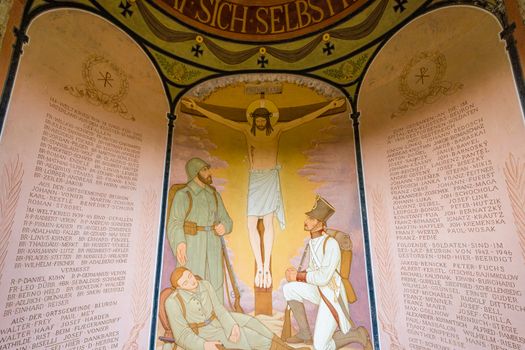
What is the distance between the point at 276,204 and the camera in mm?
4562

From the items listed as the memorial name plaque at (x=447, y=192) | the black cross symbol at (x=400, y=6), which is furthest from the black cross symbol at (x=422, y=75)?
the black cross symbol at (x=400, y=6)

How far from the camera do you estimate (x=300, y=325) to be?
13.2 feet

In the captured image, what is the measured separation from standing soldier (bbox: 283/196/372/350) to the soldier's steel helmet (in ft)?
5.67

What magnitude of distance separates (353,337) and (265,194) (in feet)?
7.16

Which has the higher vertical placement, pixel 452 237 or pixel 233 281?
pixel 452 237

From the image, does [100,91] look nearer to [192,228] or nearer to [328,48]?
[192,228]

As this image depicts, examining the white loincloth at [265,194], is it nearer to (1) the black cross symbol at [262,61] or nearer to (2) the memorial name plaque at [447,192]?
(2) the memorial name plaque at [447,192]

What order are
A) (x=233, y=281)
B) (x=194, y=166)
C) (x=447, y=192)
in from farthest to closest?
(x=194, y=166) < (x=233, y=281) < (x=447, y=192)

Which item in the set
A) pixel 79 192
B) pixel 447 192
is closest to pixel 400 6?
pixel 447 192

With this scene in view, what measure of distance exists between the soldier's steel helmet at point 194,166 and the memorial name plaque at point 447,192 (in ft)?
7.72

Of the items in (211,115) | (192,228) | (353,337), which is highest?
(211,115)

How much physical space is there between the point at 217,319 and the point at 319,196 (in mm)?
2171

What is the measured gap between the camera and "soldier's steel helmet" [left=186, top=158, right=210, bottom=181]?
4531mm

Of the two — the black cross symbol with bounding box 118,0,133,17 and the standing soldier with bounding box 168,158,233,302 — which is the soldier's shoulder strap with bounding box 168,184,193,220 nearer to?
the standing soldier with bounding box 168,158,233,302
